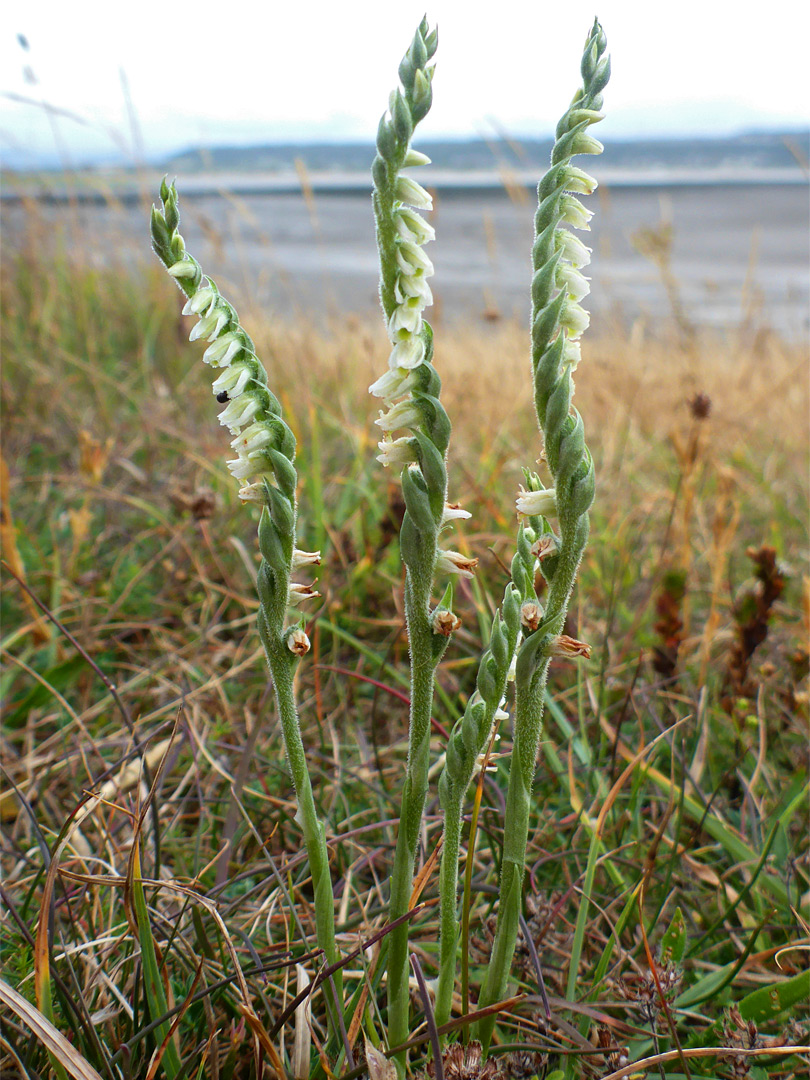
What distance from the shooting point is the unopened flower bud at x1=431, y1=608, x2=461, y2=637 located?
908mm

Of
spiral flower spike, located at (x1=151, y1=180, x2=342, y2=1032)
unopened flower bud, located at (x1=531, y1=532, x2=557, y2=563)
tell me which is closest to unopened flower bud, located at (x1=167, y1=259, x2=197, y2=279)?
spiral flower spike, located at (x1=151, y1=180, x2=342, y2=1032)

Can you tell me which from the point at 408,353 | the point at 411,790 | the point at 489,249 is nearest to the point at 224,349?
the point at 408,353

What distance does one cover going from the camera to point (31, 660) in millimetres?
2619

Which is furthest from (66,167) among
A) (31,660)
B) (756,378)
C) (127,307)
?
(756,378)

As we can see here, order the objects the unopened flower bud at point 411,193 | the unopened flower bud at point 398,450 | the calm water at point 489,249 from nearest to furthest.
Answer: the unopened flower bud at point 411,193
the unopened flower bud at point 398,450
the calm water at point 489,249

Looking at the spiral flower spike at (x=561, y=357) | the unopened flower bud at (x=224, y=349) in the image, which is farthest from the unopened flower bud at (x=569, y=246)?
the unopened flower bud at (x=224, y=349)

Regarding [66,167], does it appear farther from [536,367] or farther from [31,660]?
[536,367]

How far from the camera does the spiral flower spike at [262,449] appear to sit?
0.89 meters

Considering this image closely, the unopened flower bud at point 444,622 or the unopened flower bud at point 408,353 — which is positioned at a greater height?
the unopened flower bud at point 408,353

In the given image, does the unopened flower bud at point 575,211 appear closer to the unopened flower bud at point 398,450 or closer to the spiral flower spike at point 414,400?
the spiral flower spike at point 414,400

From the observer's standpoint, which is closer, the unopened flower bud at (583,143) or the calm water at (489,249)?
the unopened flower bud at (583,143)

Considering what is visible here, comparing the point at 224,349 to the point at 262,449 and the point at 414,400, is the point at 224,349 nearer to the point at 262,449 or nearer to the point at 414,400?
the point at 262,449

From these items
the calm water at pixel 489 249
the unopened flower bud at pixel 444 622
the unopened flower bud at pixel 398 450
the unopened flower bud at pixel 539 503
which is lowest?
the calm water at pixel 489 249

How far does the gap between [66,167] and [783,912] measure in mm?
5683
